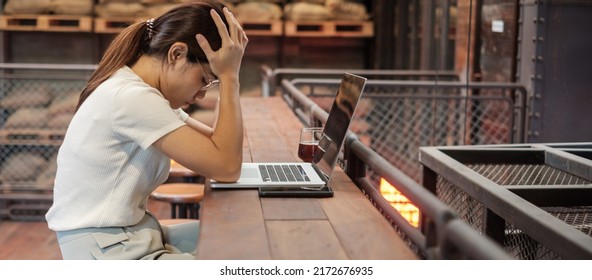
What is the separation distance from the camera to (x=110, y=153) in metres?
2.20

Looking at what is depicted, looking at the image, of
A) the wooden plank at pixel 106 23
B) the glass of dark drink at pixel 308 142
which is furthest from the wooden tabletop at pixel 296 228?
the wooden plank at pixel 106 23

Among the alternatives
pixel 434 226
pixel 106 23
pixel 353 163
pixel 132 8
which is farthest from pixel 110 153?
pixel 106 23

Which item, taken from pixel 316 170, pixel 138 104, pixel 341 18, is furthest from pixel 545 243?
pixel 341 18

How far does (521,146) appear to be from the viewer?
3410 millimetres

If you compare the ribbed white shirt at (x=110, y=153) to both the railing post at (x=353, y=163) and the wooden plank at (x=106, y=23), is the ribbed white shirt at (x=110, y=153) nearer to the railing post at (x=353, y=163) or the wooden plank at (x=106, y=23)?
the railing post at (x=353, y=163)

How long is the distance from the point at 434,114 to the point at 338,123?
330 cm

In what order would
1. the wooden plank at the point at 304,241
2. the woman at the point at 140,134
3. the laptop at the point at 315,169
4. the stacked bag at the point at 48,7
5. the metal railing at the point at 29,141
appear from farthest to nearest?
the stacked bag at the point at 48,7, the metal railing at the point at 29,141, the laptop at the point at 315,169, the woman at the point at 140,134, the wooden plank at the point at 304,241

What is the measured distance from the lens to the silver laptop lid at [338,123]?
7.89 feet

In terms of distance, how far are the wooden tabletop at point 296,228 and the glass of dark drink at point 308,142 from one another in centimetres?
22

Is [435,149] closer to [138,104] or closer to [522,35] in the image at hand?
[138,104]

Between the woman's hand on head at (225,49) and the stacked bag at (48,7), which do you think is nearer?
the woman's hand on head at (225,49)

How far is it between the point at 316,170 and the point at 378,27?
5.50 metres

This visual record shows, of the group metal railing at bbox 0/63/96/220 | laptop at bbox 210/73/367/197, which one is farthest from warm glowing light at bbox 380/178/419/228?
metal railing at bbox 0/63/96/220

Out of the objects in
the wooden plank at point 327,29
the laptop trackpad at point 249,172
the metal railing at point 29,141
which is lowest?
the metal railing at point 29,141
